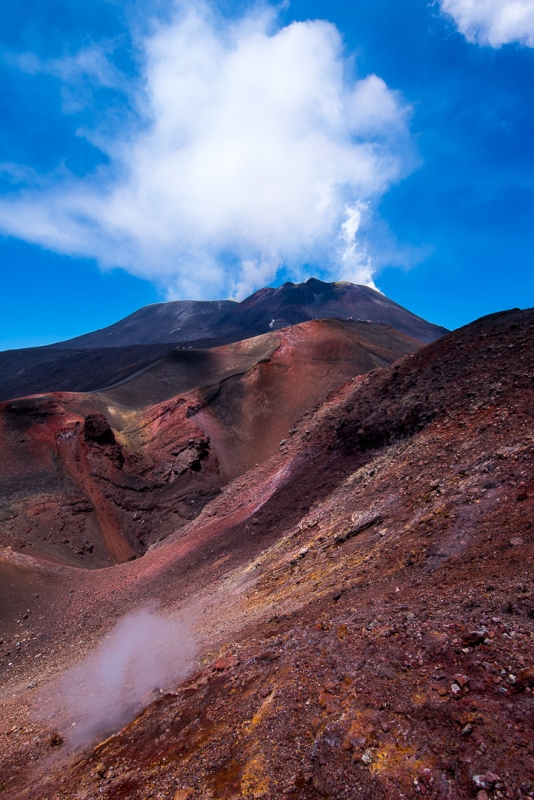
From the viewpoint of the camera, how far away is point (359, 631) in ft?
20.3

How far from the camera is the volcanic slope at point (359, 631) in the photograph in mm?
4145

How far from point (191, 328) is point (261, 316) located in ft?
78.7

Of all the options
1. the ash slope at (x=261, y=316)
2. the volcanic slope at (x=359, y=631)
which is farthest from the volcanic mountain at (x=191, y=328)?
the volcanic slope at (x=359, y=631)

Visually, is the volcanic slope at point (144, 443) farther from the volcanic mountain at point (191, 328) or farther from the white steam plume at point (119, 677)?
the volcanic mountain at point (191, 328)

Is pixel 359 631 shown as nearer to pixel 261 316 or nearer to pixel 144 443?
pixel 144 443

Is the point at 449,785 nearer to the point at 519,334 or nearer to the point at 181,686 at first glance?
the point at 181,686

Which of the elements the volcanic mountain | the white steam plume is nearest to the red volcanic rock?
the white steam plume

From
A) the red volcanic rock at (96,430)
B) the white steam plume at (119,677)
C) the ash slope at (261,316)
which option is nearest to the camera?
the white steam plume at (119,677)

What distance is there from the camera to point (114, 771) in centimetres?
598

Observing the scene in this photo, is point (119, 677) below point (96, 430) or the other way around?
below

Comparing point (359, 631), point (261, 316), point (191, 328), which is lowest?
point (359, 631)

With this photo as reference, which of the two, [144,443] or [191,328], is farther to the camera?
[191,328]

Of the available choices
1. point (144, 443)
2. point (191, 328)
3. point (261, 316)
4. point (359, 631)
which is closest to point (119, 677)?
point (359, 631)

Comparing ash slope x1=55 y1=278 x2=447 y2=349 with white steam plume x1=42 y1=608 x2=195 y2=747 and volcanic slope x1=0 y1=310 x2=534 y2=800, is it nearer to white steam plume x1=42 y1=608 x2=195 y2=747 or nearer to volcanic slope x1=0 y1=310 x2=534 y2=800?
volcanic slope x1=0 y1=310 x2=534 y2=800
